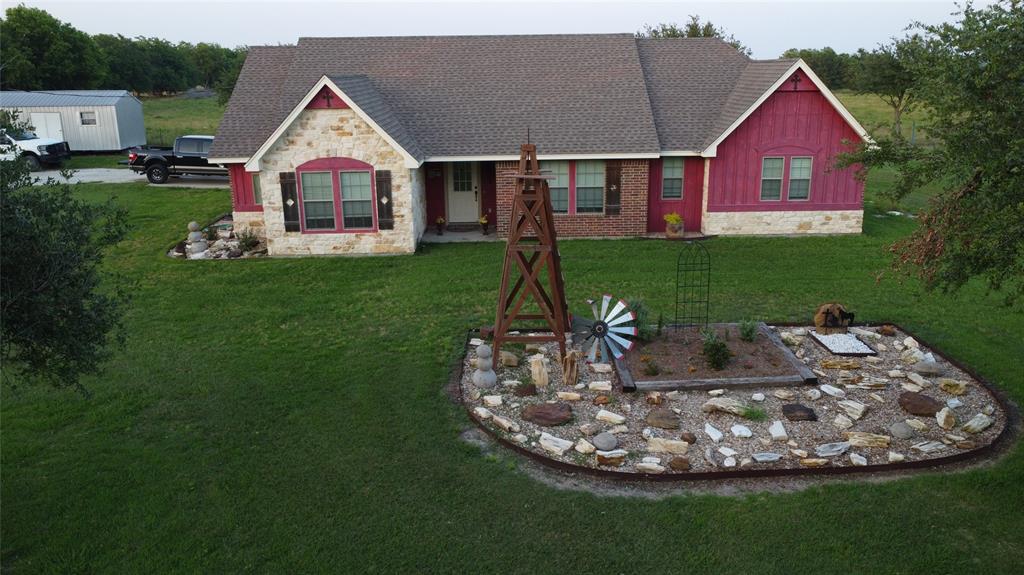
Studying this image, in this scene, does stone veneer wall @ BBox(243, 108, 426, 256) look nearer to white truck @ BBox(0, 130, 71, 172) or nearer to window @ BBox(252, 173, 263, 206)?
window @ BBox(252, 173, 263, 206)

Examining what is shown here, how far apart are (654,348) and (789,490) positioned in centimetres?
400

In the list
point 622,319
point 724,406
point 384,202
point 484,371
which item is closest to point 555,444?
point 484,371

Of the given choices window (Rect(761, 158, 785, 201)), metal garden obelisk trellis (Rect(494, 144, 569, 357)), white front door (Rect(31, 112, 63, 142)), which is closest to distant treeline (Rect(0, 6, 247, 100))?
white front door (Rect(31, 112, 63, 142))

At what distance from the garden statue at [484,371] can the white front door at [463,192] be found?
11373mm

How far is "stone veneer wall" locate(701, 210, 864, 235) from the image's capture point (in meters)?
20.9

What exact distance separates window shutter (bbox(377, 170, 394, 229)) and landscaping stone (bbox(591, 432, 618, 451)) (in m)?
11.0

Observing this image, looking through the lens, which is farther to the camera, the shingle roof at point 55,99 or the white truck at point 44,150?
the shingle roof at point 55,99

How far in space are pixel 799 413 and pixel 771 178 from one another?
11825 millimetres

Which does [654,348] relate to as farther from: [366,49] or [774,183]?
[366,49]

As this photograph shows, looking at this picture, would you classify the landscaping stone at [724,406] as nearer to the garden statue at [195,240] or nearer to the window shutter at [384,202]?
the window shutter at [384,202]

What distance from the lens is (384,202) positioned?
19203 mm

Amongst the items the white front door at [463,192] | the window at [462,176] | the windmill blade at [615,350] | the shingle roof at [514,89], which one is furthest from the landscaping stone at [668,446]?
the window at [462,176]

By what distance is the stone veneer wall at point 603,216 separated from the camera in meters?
20.8

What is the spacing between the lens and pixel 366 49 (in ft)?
78.4
